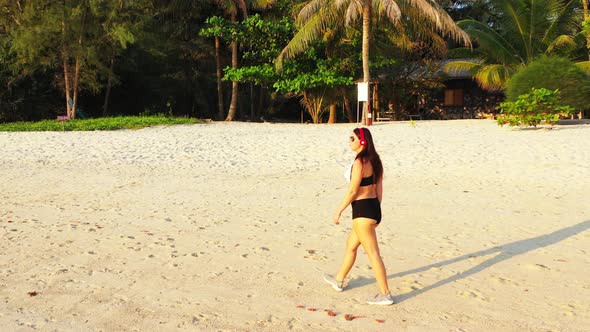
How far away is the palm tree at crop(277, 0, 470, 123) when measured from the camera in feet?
57.9

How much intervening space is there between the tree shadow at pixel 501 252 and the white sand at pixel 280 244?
19 millimetres

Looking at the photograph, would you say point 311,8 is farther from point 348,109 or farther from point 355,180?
point 355,180

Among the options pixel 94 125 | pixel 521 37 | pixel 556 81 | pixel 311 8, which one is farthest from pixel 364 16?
pixel 94 125

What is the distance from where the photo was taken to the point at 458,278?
4121 mm

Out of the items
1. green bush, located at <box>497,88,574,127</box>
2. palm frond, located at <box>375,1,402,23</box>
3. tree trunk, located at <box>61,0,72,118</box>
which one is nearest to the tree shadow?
green bush, located at <box>497,88,574,127</box>

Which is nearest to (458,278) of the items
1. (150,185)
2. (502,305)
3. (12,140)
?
(502,305)

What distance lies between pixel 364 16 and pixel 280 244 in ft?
49.7

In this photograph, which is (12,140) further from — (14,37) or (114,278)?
(114,278)

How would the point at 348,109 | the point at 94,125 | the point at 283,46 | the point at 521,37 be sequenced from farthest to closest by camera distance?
the point at 348,109, the point at 283,46, the point at 521,37, the point at 94,125

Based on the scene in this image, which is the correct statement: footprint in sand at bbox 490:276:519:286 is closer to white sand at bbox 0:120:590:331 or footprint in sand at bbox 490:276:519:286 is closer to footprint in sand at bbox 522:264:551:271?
white sand at bbox 0:120:590:331

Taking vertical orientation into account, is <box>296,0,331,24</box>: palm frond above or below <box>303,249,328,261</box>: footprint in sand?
above

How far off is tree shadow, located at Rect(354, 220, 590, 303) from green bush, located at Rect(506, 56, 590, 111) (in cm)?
1225

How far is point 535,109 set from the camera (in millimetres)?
15234

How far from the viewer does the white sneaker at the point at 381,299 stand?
355 centimetres
